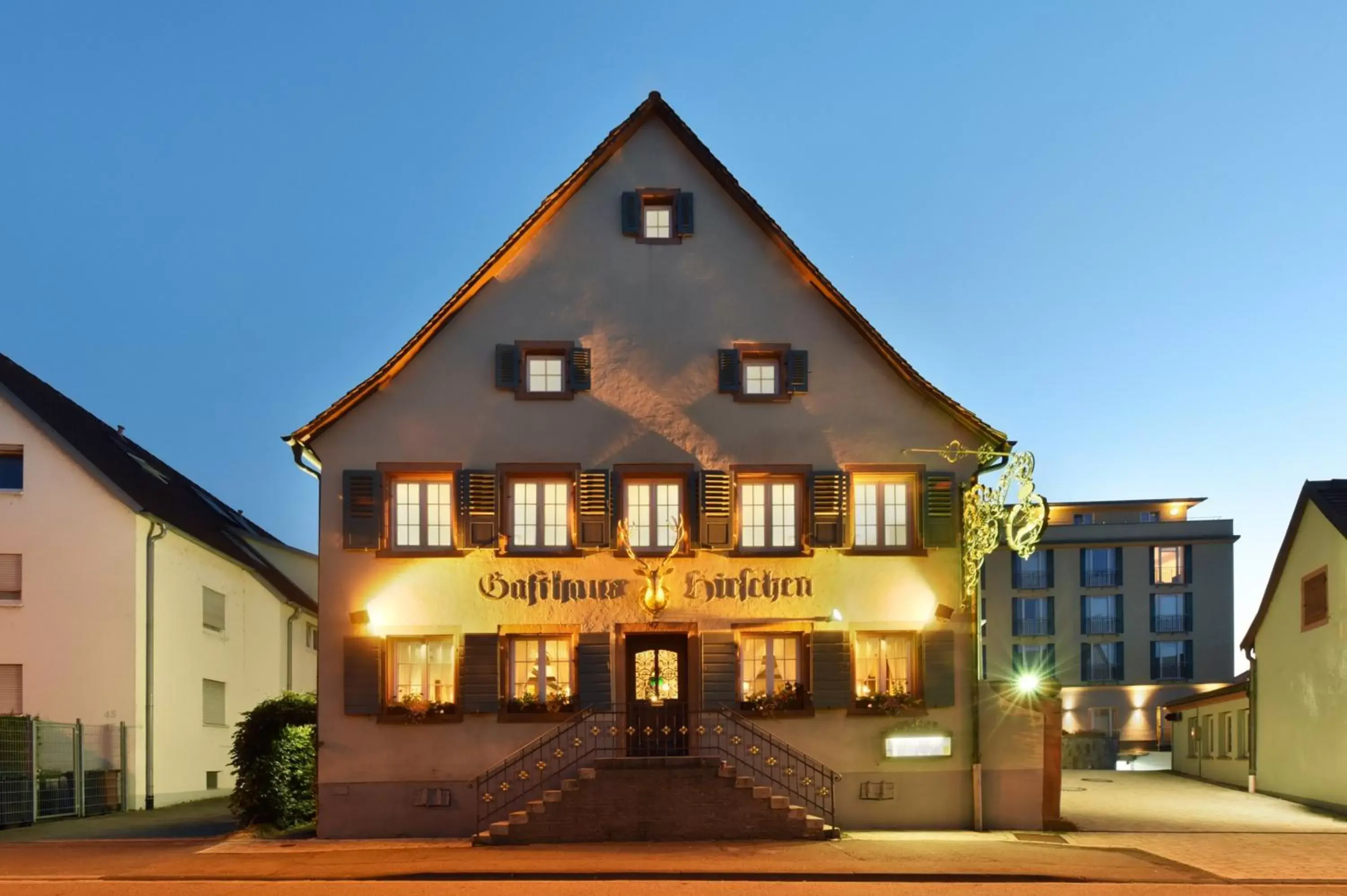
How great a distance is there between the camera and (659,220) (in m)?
24.2

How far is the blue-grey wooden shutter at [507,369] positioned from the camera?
2348cm

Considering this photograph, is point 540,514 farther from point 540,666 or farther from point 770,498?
point 770,498

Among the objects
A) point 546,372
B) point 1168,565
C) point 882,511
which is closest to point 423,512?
point 546,372

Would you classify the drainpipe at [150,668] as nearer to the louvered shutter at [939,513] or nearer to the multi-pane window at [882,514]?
the multi-pane window at [882,514]

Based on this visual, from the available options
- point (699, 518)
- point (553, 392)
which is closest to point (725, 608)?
point (699, 518)

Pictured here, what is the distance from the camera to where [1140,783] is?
36.2 metres

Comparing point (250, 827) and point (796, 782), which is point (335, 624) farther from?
point (796, 782)

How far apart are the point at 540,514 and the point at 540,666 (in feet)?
8.02

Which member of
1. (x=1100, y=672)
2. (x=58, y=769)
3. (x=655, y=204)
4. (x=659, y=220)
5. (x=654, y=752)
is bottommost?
(x=1100, y=672)

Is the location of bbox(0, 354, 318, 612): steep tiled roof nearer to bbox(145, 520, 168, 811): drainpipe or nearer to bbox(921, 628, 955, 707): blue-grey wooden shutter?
bbox(145, 520, 168, 811): drainpipe

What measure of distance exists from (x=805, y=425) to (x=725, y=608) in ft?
10.8

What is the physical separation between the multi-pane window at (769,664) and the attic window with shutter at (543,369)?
500cm

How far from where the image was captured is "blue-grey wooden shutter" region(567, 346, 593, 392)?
23.5 meters

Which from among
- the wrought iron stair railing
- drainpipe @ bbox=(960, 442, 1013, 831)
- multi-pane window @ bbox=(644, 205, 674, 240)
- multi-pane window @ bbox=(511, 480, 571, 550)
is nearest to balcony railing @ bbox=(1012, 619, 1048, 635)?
drainpipe @ bbox=(960, 442, 1013, 831)
